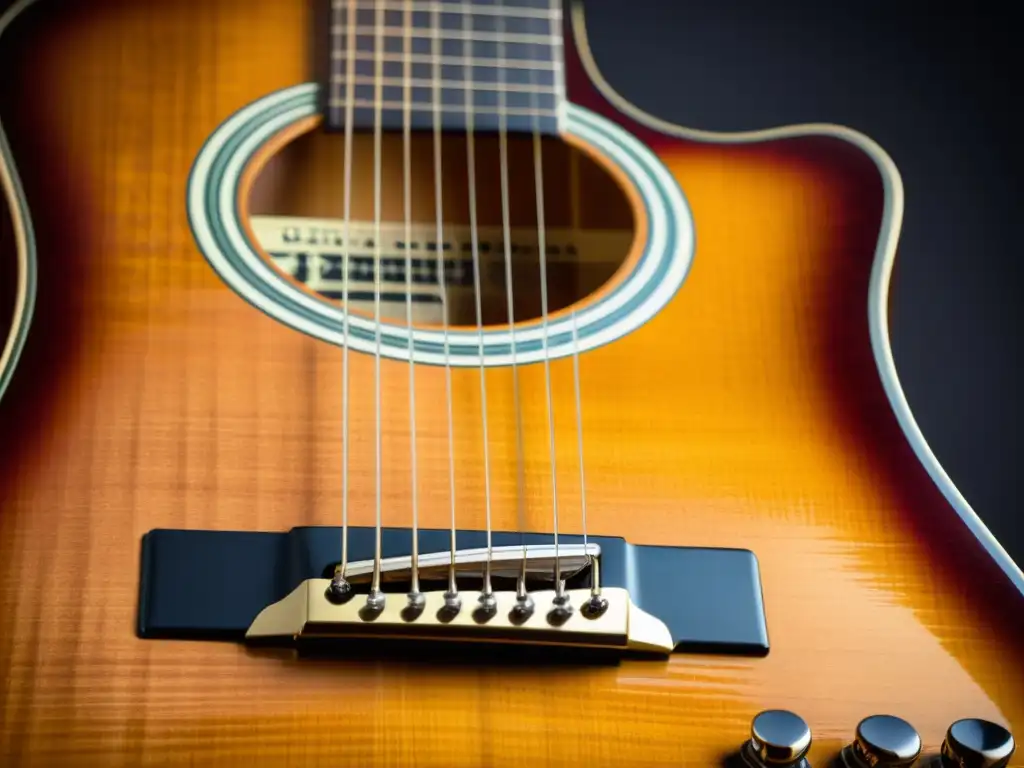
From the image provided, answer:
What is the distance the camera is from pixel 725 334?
76 cm

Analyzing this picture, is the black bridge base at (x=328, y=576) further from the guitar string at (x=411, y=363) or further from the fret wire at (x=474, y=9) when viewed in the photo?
the fret wire at (x=474, y=9)

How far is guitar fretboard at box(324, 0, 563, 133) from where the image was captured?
0.91 meters

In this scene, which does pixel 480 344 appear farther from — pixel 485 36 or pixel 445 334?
pixel 485 36

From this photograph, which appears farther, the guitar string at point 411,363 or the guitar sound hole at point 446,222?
the guitar sound hole at point 446,222

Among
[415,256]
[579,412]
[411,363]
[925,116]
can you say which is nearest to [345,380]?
[411,363]

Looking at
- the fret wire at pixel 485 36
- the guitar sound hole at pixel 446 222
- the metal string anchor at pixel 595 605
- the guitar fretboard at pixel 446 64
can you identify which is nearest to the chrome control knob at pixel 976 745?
the metal string anchor at pixel 595 605

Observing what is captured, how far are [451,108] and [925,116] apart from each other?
457mm

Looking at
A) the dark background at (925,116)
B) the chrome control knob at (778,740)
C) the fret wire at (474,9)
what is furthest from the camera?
the fret wire at (474,9)

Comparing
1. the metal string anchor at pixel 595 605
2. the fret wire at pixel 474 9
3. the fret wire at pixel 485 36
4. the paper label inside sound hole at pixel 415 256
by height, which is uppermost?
the fret wire at pixel 474 9

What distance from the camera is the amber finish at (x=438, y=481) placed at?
54 centimetres

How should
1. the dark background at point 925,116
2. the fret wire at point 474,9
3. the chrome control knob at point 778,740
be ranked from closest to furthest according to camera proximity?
the chrome control knob at point 778,740
the dark background at point 925,116
the fret wire at point 474,9

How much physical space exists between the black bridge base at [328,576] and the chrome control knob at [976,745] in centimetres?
10

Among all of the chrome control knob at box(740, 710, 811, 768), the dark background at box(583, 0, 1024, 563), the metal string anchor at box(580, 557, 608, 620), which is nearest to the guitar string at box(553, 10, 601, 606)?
the metal string anchor at box(580, 557, 608, 620)

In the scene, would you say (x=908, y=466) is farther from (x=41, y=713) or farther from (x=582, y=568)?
(x=41, y=713)
